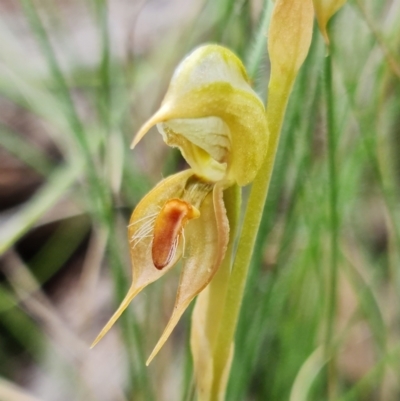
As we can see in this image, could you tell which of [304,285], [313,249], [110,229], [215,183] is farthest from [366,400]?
[215,183]

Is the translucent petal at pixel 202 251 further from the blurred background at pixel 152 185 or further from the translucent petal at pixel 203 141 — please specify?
the blurred background at pixel 152 185

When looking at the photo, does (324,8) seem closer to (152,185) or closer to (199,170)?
(199,170)

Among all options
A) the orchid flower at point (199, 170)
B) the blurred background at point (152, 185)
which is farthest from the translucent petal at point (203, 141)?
the blurred background at point (152, 185)

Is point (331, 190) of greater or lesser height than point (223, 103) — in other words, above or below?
below

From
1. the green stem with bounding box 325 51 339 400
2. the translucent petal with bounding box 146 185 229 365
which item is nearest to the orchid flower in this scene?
the translucent petal with bounding box 146 185 229 365

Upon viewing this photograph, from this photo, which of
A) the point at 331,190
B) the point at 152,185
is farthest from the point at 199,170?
the point at 152,185

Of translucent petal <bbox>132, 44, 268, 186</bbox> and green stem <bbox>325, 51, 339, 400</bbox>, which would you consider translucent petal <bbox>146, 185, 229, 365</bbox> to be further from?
green stem <bbox>325, 51, 339, 400</bbox>
